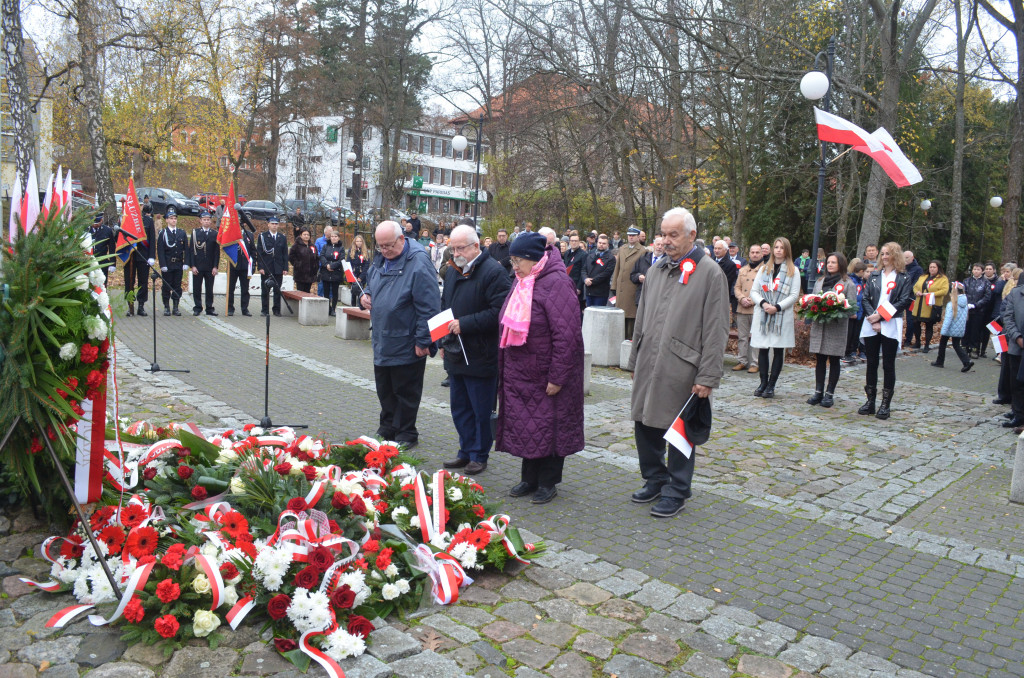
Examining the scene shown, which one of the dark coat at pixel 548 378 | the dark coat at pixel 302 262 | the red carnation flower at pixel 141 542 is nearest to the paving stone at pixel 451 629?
the red carnation flower at pixel 141 542

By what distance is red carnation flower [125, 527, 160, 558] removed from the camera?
13.2ft

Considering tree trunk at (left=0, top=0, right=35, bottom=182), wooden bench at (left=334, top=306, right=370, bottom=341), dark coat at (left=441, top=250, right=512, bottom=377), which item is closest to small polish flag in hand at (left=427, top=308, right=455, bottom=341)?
dark coat at (left=441, top=250, right=512, bottom=377)

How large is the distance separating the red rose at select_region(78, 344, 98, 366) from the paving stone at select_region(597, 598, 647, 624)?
287cm

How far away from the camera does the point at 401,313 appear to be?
695 centimetres

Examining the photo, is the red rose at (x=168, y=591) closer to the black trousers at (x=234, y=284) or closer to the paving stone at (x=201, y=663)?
the paving stone at (x=201, y=663)

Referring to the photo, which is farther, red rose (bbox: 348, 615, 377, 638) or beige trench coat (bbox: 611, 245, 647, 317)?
beige trench coat (bbox: 611, 245, 647, 317)

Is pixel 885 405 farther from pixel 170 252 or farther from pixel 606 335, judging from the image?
pixel 170 252

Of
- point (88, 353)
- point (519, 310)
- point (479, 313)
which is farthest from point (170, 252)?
point (88, 353)

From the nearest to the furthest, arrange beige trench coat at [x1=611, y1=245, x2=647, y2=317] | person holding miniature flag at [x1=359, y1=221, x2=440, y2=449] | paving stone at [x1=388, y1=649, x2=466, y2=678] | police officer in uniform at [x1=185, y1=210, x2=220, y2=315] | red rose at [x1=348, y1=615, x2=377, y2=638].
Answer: paving stone at [x1=388, y1=649, x2=466, y2=678], red rose at [x1=348, y1=615, x2=377, y2=638], person holding miniature flag at [x1=359, y1=221, x2=440, y2=449], beige trench coat at [x1=611, y1=245, x2=647, y2=317], police officer in uniform at [x1=185, y1=210, x2=220, y2=315]

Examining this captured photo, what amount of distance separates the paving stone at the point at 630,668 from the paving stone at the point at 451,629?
644 mm

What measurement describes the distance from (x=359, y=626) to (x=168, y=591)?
2.84 feet

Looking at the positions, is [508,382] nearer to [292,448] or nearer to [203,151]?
[292,448]

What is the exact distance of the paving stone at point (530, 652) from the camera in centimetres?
367

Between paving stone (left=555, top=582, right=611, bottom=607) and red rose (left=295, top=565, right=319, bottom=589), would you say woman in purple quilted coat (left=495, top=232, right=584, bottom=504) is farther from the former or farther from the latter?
red rose (left=295, top=565, right=319, bottom=589)
